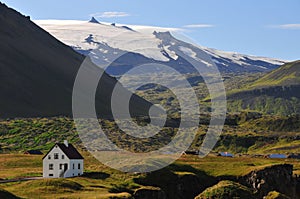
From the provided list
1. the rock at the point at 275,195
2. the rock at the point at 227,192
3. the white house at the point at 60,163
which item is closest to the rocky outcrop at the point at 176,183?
the rock at the point at 275,195

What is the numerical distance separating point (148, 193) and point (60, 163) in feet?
51.9

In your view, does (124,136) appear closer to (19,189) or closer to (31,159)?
(31,159)

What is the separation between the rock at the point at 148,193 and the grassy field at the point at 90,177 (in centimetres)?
141

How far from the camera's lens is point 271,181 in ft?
340

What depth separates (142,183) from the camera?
92125 mm

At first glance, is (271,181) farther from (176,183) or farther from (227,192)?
(227,192)

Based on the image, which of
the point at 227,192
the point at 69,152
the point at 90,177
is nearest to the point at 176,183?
the point at 90,177

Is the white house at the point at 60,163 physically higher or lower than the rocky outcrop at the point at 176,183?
higher

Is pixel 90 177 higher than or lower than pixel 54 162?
lower

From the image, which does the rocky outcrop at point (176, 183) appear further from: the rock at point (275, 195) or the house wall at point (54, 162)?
the house wall at point (54, 162)

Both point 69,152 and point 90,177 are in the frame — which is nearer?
point 90,177

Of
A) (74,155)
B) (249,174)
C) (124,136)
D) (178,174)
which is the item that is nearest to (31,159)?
(74,155)

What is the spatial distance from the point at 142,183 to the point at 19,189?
2184cm

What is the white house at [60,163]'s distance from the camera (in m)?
90.9
